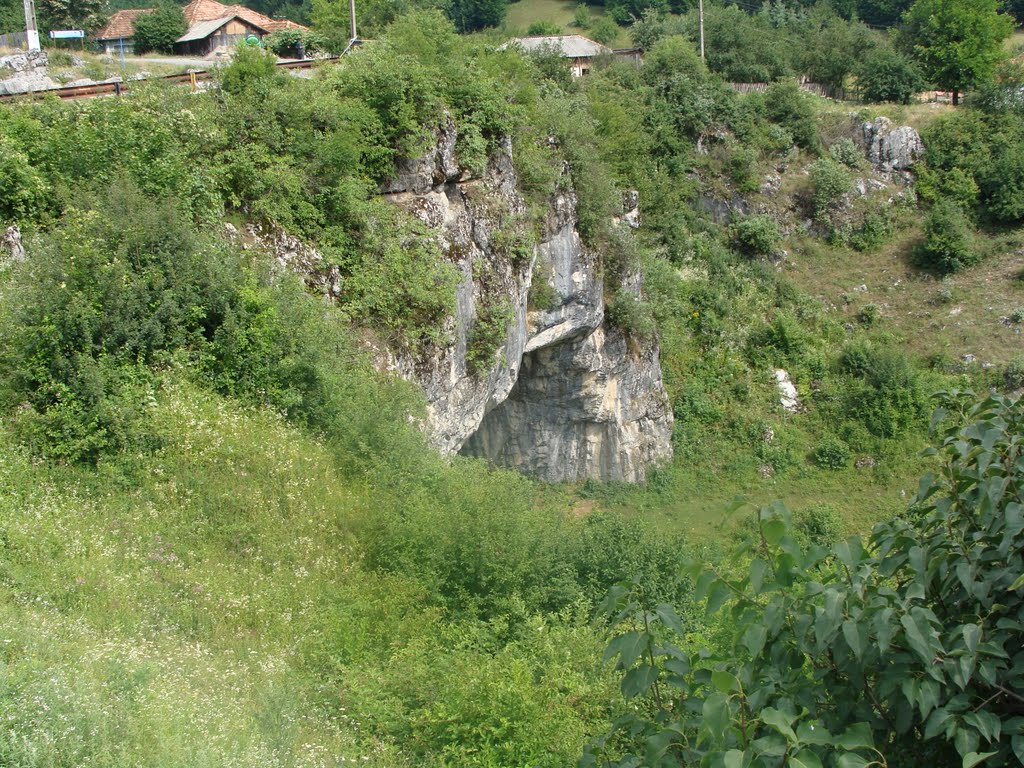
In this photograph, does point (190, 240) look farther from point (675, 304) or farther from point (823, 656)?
point (675, 304)

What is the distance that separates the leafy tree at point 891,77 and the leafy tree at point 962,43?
84cm

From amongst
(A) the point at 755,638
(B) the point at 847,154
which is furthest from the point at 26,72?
(B) the point at 847,154

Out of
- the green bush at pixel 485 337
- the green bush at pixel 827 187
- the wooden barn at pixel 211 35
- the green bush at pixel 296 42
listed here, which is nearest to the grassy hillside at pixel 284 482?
the green bush at pixel 485 337

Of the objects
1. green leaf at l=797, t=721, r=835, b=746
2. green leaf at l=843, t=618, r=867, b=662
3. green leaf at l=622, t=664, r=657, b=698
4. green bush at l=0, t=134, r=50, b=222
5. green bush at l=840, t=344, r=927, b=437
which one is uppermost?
green bush at l=0, t=134, r=50, b=222

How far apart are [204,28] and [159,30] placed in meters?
1.66

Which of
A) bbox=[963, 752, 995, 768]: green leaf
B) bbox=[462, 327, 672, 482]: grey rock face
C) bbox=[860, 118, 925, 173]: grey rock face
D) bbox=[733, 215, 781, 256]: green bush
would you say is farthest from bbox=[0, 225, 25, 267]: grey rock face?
bbox=[860, 118, 925, 173]: grey rock face

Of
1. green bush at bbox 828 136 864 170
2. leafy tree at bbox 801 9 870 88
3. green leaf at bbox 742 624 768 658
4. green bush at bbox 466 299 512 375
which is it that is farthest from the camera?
leafy tree at bbox 801 9 870 88

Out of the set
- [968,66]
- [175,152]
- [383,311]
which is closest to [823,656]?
[383,311]

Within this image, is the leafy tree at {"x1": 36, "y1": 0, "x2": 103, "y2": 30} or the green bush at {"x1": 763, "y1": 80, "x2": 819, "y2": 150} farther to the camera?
the leafy tree at {"x1": 36, "y1": 0, "x2": 103, "y2": 30}

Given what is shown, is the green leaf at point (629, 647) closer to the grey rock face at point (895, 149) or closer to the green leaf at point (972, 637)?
the green leaf at point (972, 637)

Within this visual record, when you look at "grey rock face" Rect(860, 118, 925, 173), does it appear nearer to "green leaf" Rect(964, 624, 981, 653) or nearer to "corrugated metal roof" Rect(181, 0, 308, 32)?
"corrugated metal roof" Rect(181, 0, 308, 32)

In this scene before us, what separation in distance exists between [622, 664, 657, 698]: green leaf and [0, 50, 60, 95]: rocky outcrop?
15.5 metres

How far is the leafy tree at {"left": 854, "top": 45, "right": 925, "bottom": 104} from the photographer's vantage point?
32344 millimetres

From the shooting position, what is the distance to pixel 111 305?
9.16 metres
